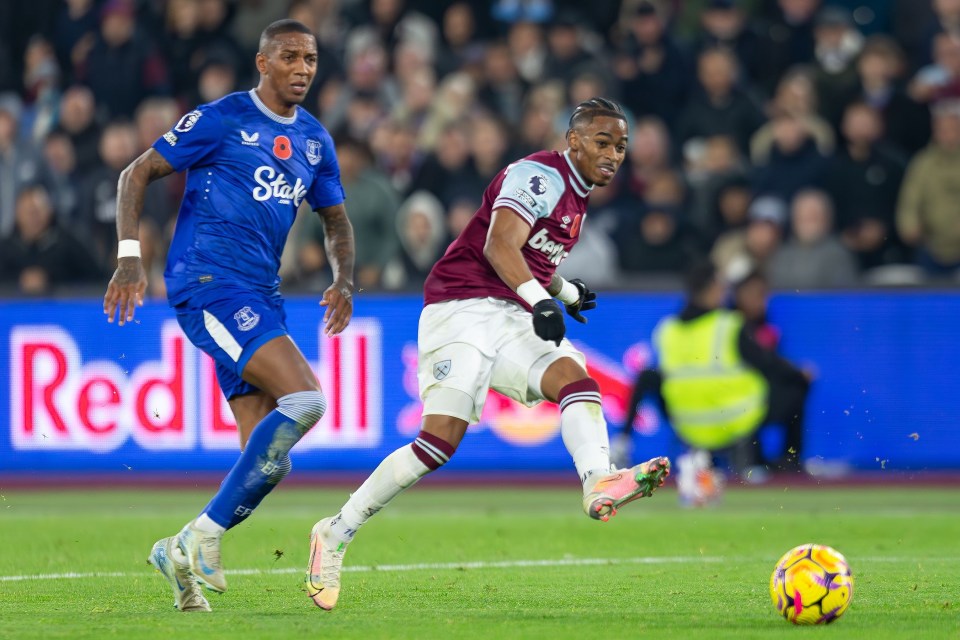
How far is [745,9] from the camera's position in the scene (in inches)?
715

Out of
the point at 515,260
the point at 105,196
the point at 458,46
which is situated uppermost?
the point at 458,46

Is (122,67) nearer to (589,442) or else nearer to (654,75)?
(654,75)

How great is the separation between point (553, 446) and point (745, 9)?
249 inches

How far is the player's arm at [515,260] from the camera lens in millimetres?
6973

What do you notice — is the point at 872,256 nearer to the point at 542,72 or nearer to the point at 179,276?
the point at 542,72

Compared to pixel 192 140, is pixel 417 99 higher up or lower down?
higher up

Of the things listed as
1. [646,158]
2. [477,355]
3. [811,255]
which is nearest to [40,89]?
[646,158]

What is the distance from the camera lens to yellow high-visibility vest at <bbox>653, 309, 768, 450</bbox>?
1392cm

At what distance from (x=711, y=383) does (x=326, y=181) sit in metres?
6.75

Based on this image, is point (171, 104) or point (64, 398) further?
point (171, 104)

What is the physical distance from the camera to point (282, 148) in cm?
751

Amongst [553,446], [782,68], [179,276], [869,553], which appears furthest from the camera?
[782,68]

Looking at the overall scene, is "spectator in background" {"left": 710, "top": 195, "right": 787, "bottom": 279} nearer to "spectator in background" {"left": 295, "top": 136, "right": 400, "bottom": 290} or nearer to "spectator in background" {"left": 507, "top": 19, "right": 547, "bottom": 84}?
"spectator in background" {"left": 295, "top": 136, "right": 400, "bottom": 290}

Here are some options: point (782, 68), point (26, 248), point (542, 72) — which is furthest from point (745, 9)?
point (26, 248)
